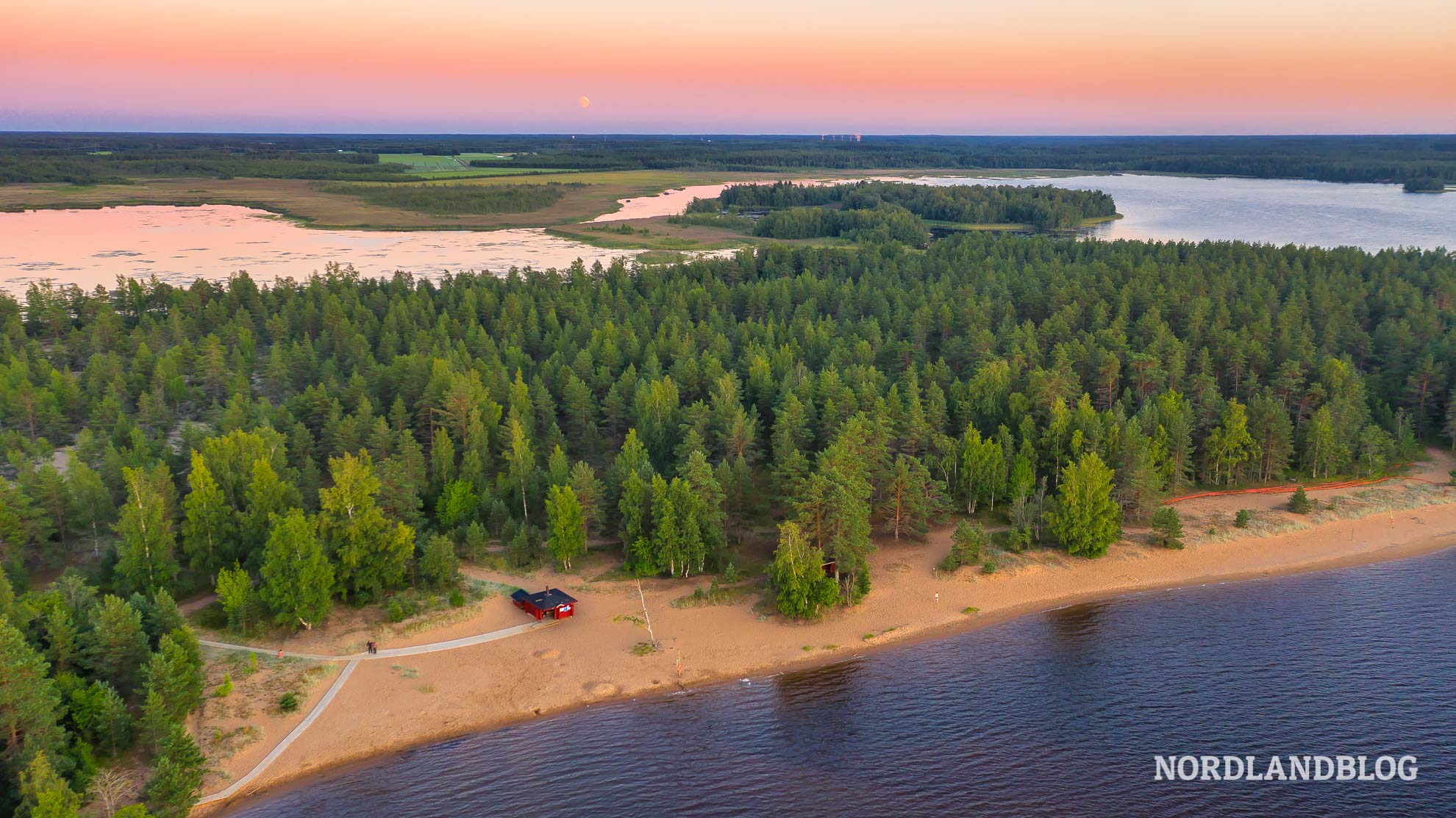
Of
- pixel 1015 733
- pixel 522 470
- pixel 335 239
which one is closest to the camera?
pixel 1015 733

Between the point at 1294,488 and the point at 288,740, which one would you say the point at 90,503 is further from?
the point at 1294,488

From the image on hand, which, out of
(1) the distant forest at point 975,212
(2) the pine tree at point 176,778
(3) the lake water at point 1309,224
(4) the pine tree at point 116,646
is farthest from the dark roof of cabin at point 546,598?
(1) the distant forest at point 975,212

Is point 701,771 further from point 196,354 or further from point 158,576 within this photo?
point 196,354

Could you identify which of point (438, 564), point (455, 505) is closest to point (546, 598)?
point (438, 564)

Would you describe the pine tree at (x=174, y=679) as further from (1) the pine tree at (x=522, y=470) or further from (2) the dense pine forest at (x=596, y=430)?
(1) the pine tree at (x=522, y=470)

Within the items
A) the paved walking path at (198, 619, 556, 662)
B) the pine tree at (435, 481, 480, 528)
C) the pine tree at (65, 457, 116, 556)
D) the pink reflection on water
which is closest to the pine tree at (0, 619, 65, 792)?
the paved walking path at (198, 619, 556, 662)

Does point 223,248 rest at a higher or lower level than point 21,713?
higher
